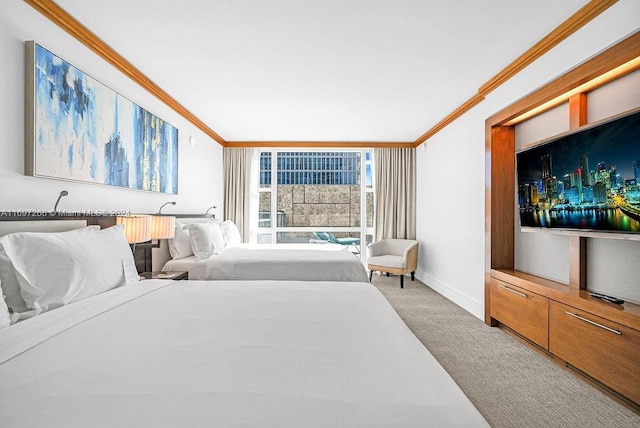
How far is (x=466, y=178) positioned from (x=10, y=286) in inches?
168

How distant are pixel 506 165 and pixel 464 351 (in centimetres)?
193

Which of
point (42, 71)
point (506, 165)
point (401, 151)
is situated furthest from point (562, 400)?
point (401, 151)

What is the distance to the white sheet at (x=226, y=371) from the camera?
809 millimetres

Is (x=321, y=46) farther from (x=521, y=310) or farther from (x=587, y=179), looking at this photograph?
(x=521, y=310)

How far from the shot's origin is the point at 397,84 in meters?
3.43

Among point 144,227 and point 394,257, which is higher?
point 144,227

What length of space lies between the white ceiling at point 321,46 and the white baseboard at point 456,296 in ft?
7.93

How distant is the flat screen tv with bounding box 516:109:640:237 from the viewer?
75.9 inches

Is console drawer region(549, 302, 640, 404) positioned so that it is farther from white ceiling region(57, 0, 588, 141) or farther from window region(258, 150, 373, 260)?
window region(258, 150, 373, 260)

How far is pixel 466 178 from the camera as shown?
411cm

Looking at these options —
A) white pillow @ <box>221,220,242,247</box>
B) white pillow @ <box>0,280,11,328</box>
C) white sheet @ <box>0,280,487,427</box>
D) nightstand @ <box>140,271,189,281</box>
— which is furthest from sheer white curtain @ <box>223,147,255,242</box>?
white pillow @ <box>0,280,11,328</box>

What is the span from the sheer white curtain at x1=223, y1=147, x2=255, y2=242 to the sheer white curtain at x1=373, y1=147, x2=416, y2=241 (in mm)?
2385

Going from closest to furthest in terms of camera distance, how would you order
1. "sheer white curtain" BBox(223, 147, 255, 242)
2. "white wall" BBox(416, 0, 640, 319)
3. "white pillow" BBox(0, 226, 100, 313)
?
1. "white pillow" BBox(0, 226, 100, 313)
2. "white wall" BBox(416, 0, 640, 319)
3. "sheer white curtain" BBox(223, 147, 255, 242)

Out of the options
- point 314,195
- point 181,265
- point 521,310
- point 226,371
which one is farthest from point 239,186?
point 226,371
